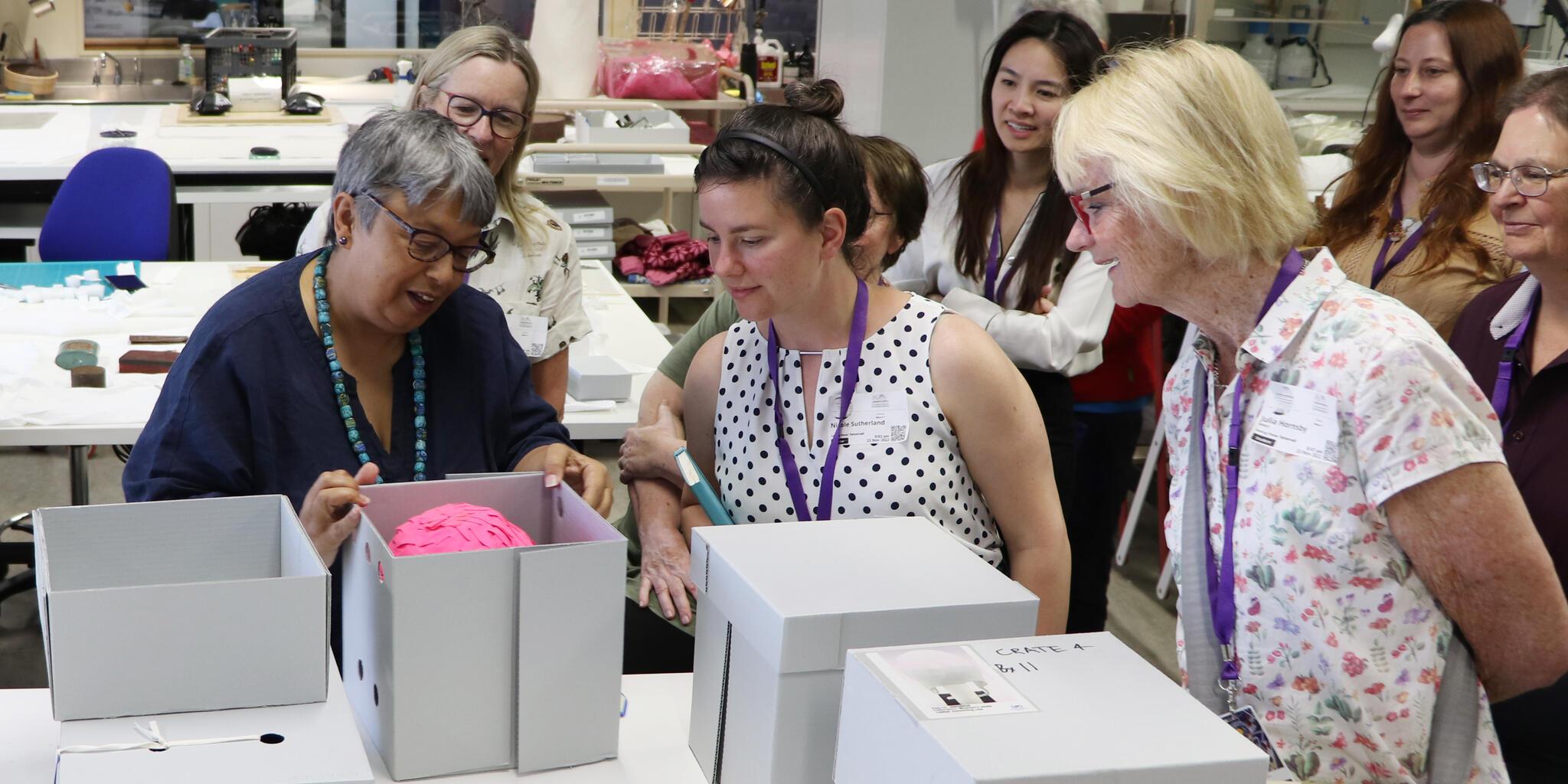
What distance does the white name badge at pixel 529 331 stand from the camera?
8.32 ft

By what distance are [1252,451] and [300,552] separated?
1.02 metres

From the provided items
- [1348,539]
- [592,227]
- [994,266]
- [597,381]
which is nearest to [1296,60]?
[592,227]

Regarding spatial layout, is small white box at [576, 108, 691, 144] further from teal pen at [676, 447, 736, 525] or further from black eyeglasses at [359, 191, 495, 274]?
black eyeglasses at [359, 191, 495, 274]

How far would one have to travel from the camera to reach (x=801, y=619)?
4.10 ft

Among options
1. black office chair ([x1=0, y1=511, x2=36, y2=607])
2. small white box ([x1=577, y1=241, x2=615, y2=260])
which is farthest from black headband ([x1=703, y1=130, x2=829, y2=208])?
small white box ([x1=577, y1=241, x2=615, y2=260])

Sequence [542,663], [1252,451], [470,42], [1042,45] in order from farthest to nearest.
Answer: [1042,45] → [470,42] → [1252,451] → [542,663]

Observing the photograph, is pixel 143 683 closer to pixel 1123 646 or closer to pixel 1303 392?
pixel 1123 646

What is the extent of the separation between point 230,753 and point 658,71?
5340 millimetres

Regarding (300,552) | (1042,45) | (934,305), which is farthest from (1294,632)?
(1042,45)

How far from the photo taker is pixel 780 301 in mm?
1818

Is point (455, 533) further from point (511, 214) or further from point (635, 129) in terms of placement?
point (635, 129)

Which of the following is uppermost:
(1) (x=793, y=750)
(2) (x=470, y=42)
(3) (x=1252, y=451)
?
(2) (x=470, y=42)

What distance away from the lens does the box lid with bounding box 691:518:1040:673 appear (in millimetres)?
1268

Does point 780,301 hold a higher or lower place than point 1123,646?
higher
